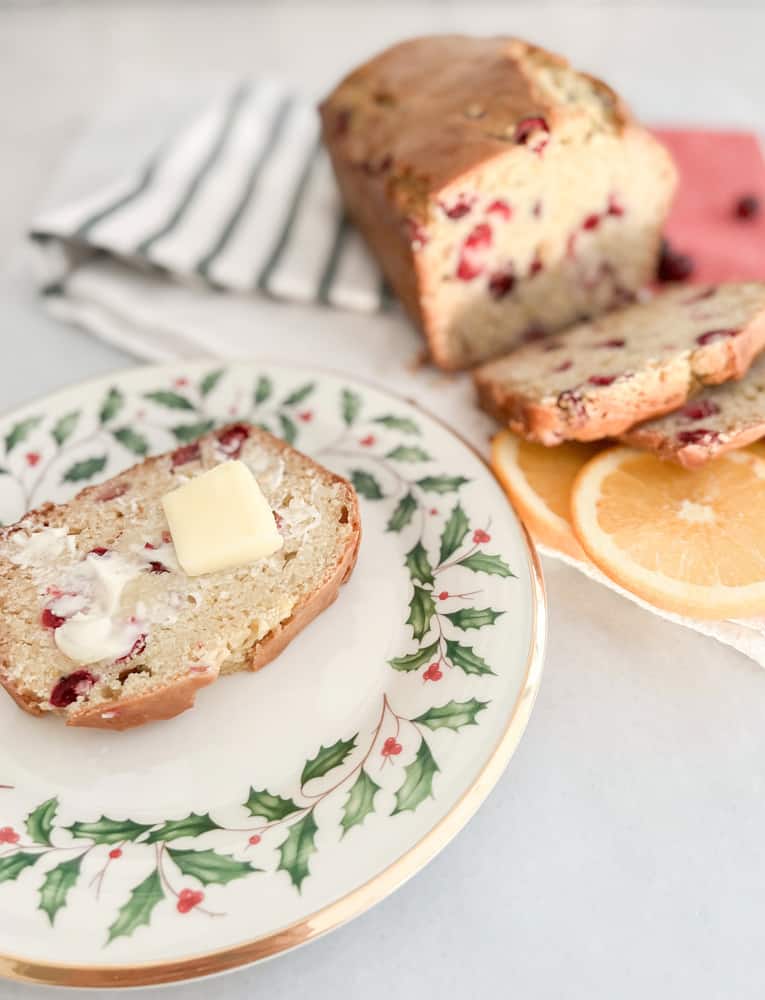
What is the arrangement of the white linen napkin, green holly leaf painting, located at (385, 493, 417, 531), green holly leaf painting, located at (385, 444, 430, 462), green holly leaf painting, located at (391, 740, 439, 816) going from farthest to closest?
the white linen napkin
green holly leaf painting, located at (385, 444, 430, 462)
green holly leaf painting, located at (385, 493, 417, 531)
green holly leaf painting, located at (391, 740, 439, 816)

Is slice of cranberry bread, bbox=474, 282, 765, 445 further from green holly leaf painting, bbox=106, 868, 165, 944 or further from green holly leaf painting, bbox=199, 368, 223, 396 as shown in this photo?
green holly leaf painting, bbox=106, 868, 165, 944

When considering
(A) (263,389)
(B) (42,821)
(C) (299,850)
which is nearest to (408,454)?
(A) (263,389)

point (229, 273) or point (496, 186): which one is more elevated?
point (496, 186)

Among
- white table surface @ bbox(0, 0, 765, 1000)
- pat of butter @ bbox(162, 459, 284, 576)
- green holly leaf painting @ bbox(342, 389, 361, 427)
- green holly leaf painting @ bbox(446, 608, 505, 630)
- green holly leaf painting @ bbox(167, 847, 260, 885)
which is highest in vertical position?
pat of butter @ bbox(162, 459, 284, 576)

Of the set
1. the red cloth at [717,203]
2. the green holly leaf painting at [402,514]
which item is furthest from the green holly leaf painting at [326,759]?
the red cloth at [717,203]

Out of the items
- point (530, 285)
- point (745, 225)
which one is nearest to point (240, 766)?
point (530, 285)

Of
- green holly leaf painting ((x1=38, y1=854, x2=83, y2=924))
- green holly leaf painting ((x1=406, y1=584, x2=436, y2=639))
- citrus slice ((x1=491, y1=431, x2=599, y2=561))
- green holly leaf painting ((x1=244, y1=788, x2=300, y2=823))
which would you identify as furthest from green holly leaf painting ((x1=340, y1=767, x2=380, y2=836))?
citrus slice ((x1=491, y1=431, x2=599, y2=561))

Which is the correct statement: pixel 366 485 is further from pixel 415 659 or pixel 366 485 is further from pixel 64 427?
pixel 64 427
